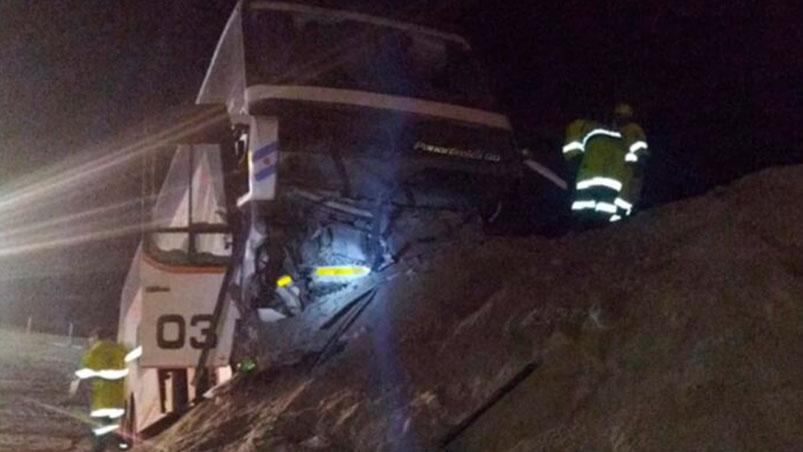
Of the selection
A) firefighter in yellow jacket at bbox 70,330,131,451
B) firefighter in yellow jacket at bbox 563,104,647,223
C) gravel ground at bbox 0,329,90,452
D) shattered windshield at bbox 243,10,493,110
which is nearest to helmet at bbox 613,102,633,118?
firefighter in yellow jacket at bbox 563,104,647,223

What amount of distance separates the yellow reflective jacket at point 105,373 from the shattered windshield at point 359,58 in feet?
11.2

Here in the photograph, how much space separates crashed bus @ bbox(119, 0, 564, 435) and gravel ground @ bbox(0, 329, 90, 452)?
192cm

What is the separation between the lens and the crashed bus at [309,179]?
764 centimetres

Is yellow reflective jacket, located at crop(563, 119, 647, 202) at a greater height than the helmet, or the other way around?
the helmet

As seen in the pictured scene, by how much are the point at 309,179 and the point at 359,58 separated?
1.30 m

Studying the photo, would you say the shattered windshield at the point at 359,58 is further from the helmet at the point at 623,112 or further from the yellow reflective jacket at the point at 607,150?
the helmet at the point at 623,112

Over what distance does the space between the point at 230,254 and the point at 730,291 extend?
4.34 meters

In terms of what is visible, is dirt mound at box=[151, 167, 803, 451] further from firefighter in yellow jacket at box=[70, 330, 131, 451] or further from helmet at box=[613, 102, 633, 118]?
helmet at box=[613, 102, 633, 118]

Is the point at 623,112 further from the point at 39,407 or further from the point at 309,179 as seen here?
the point at 39,407

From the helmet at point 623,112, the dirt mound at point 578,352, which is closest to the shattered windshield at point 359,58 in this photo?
the helmet at point 623,112

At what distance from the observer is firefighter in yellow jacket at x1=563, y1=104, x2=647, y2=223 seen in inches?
348

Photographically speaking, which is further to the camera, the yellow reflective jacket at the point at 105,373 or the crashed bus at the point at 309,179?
the yellow reflective jacket at the point at 105,373

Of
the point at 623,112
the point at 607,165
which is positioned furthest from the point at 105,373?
the point at 623,112

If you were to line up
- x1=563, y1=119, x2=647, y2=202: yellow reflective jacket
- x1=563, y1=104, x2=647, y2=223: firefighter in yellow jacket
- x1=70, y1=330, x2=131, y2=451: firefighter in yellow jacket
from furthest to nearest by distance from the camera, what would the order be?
x1=70, y1=330, x2=131, y2=451: firefighter in yellow jacket < x1=563, y1=119, x2=647, y2=202: yellow reflective jacket < x1=563, y1=104, x2=647, y2=223: firefighter in yellow jacket
